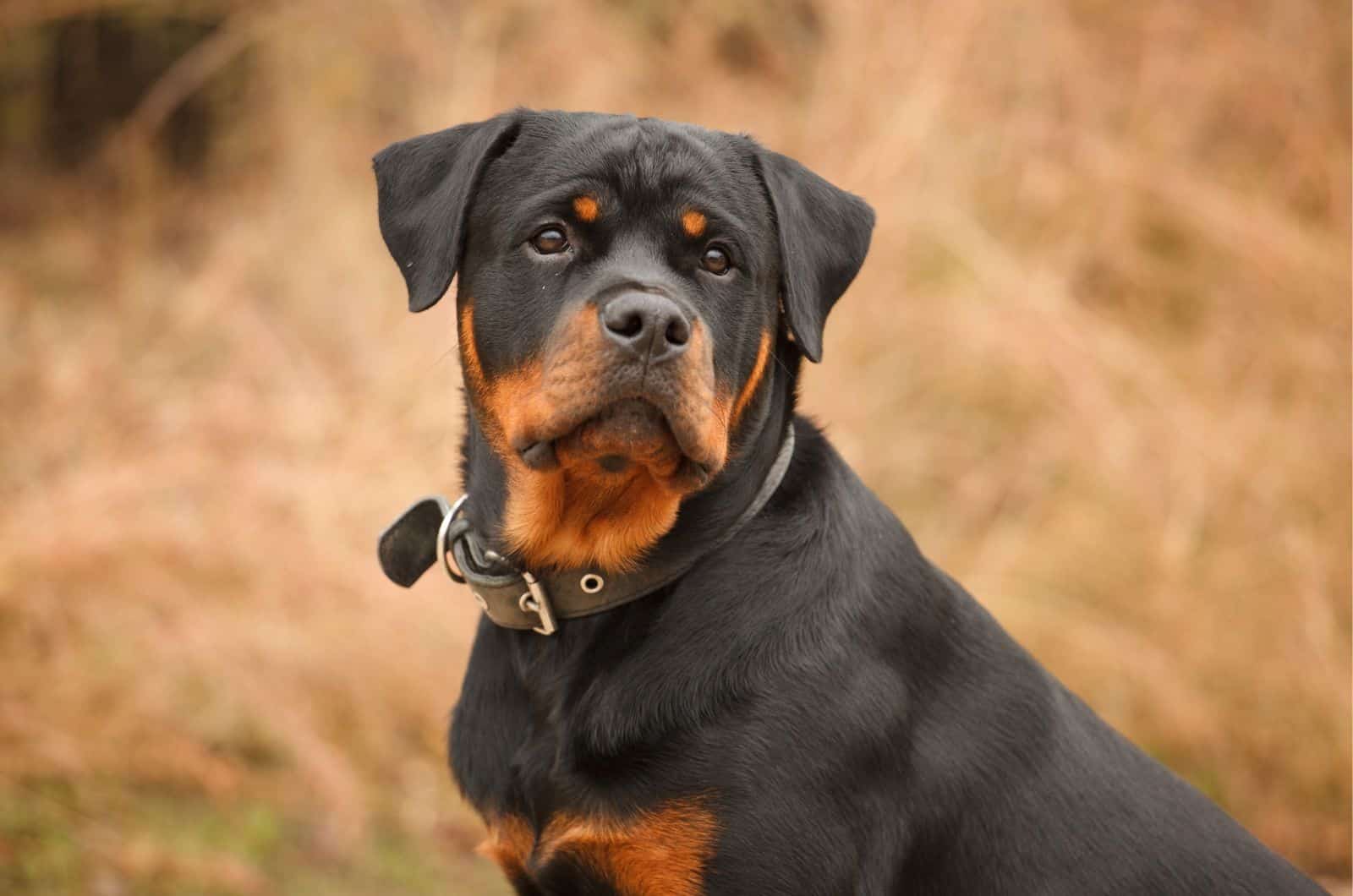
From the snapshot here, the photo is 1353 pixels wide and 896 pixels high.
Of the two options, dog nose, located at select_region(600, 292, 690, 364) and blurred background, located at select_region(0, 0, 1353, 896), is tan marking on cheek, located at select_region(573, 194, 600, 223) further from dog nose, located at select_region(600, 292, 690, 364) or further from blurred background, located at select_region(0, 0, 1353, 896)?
blurred background, located at select_region(0, 0, 1353, 896)

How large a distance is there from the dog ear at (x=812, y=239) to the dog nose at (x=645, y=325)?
1.07 ft

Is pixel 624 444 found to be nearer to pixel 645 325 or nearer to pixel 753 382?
pixel 645 325

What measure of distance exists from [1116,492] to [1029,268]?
1282 mm

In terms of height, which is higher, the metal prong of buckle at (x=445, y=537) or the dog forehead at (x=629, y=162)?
A: the dog forehead at (x=629, y=162)

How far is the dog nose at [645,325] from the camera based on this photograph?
97.4 inches

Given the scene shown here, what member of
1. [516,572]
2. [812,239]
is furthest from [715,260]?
[516,572]

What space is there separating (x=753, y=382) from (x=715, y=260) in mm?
257

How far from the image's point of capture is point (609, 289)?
2557 mm

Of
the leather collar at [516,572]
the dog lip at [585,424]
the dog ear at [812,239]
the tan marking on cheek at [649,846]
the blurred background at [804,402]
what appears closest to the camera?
the tan marking on cheek at [649,846]

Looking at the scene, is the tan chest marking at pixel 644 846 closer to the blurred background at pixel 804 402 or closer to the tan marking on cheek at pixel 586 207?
the tan marking on cheek at pixel 586 207

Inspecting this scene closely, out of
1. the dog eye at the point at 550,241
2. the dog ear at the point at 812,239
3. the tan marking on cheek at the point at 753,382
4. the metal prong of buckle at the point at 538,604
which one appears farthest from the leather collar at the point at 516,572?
the dog eye at the point at 550,241

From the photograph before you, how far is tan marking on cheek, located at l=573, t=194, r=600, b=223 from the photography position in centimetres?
271

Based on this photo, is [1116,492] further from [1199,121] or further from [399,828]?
[399,828]

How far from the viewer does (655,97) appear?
720 centimetres
